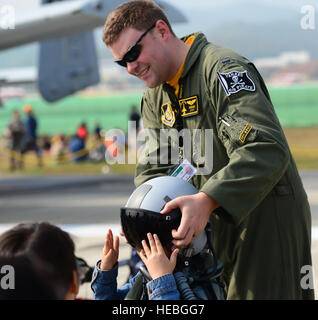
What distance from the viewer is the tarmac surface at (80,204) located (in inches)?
259

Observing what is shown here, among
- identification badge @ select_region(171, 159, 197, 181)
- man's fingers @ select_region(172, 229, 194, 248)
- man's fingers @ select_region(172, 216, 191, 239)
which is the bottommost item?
man's fingers @ select_region(172, 229, 194, 248)

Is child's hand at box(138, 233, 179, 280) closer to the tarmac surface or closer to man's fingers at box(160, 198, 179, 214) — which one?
man's fingers at box(160, 198, 179, 214)

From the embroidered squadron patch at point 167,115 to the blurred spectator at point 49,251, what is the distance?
67 centimetres

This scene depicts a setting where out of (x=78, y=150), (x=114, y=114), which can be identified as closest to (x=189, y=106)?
(x=78, y=150)

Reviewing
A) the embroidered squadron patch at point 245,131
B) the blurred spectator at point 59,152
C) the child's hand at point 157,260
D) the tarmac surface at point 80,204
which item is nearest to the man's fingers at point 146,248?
the child's hand at point 157,260

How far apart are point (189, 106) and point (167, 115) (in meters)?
0.14

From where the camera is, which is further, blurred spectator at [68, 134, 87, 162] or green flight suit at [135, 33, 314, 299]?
blurred spectator at [68, 134, 87, 162]

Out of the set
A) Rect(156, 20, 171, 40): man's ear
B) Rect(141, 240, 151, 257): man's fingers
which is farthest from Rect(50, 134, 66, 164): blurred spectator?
Rect(141, 240, 151, 257): man's fingers

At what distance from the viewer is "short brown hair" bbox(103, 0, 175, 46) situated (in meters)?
2.33

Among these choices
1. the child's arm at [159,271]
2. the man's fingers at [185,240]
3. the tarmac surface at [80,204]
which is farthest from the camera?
the tarmac surface at [80,204]

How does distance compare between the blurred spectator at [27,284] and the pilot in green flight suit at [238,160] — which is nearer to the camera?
the blurred spectator at [27,284]

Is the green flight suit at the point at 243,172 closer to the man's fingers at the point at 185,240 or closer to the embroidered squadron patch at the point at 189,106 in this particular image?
the embroidered squadron patch at the point at 189,106

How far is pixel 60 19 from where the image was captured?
11.5 m

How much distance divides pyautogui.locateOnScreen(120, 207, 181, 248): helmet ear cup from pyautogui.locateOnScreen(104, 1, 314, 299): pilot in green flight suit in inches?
2.9
